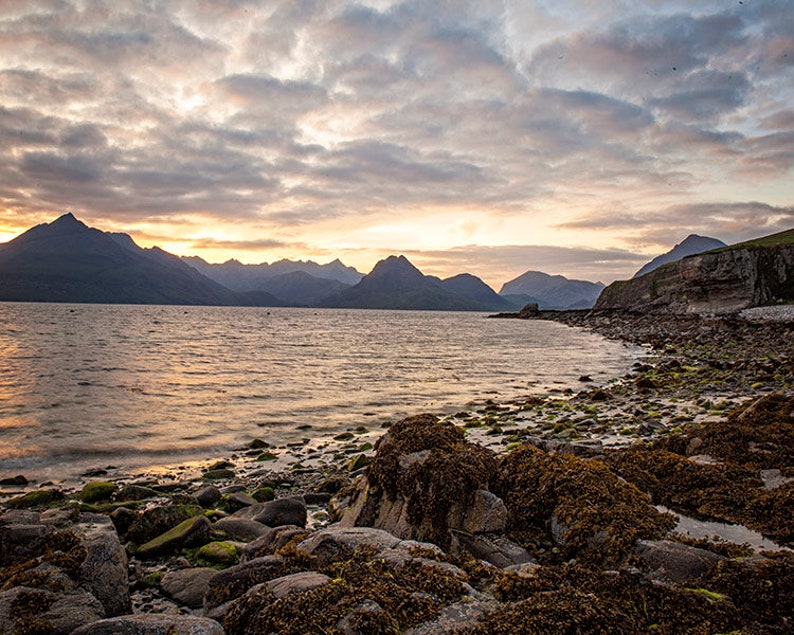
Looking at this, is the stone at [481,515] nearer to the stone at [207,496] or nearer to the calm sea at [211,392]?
the stone at [207,496]

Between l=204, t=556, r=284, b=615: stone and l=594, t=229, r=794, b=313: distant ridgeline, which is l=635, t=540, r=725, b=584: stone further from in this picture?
l=594, t=229, r=794, b=313: distant ridgeline

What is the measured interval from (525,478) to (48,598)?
6.96m

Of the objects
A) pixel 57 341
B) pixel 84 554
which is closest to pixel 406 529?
pixel 84 554

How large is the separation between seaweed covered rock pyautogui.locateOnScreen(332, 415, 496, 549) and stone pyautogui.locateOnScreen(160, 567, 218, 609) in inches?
93.6

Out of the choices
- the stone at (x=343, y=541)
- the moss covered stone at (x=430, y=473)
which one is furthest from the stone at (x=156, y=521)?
the stone at (x=343, y=541)

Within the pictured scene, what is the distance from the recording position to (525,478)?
8000mm

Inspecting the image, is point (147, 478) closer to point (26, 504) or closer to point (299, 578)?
point (26, 504)

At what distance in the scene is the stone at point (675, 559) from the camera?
528 centimetres

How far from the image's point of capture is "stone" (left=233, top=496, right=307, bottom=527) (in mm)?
9883

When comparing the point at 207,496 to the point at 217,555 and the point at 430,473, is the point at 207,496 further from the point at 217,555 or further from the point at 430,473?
the point at 430,473

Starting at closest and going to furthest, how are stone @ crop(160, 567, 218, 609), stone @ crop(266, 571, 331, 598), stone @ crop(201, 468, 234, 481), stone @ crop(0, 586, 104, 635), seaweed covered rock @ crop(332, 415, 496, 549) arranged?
stone @ crop(266, 571, 331, 598) < stone @ crop(0, 586, 104, 635) < stone @ crop(160, 567, 218, 609) < seaweed covered rock @ crop(332, 415, 496, 549) < stone @ crop(201, 468, 234, 481)

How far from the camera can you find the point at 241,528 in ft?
30.7

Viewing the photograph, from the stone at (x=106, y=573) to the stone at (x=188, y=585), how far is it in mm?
649

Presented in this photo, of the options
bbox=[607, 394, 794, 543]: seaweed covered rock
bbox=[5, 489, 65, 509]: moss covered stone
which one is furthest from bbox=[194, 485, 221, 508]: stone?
bbox=[607, 394, 794, 543]: seaweed covered rock
